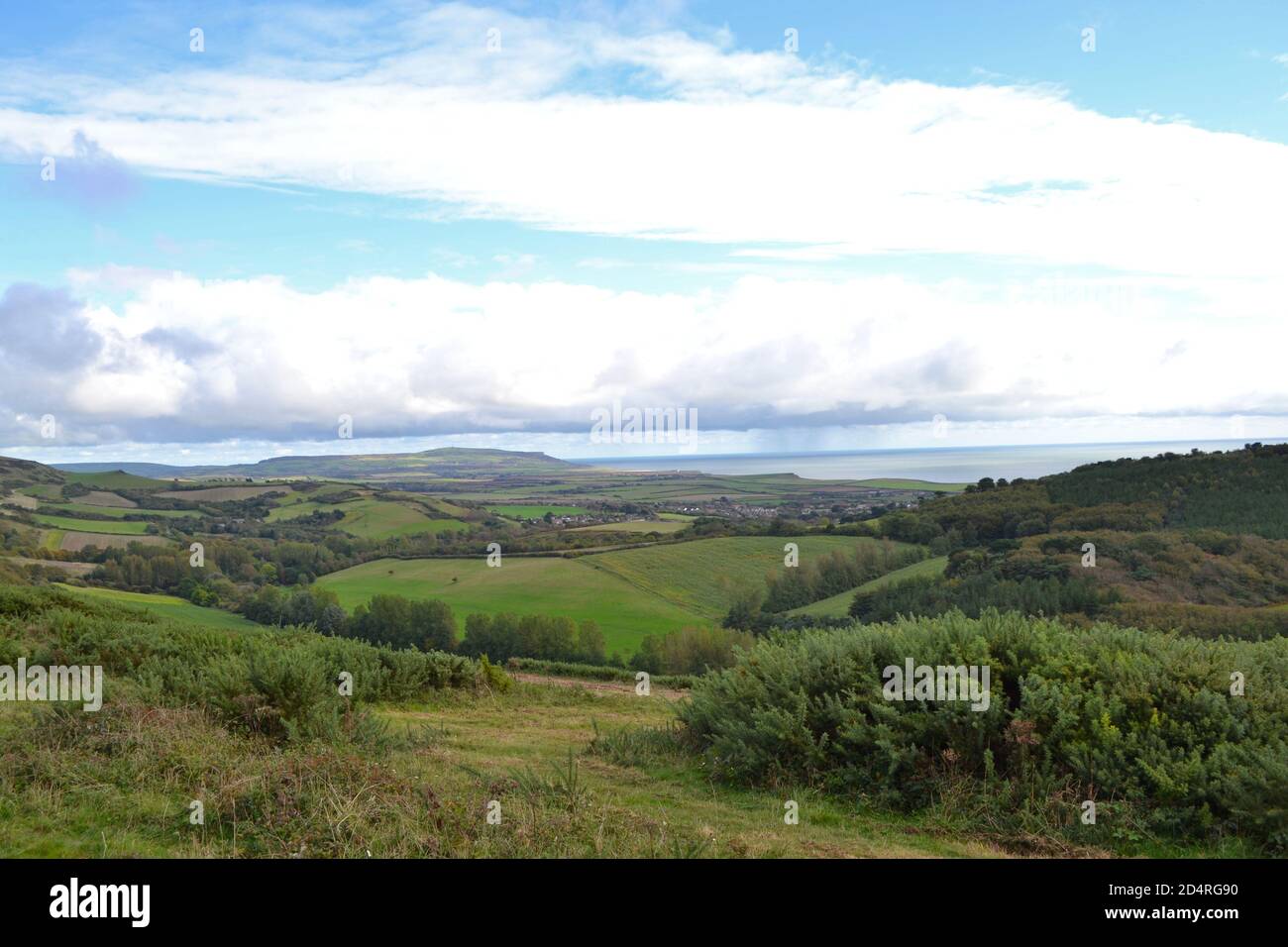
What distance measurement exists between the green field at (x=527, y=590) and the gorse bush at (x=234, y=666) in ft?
90.8

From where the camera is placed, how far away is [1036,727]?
807cm

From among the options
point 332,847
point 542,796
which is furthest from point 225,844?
point 542,796

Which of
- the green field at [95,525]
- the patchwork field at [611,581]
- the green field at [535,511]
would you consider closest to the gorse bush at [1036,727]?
the patchwork field at [611,581]

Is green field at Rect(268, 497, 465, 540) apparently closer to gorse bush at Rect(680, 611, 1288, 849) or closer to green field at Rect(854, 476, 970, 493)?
green field at Rect(854, 476, 970, 493)

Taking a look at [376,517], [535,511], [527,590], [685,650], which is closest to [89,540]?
[376,517]

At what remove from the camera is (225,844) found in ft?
19.5

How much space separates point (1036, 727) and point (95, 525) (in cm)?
7575

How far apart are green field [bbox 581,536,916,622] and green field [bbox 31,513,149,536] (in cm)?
3666

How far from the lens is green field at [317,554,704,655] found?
49.6m

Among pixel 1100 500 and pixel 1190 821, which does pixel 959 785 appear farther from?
pixel 1100 500

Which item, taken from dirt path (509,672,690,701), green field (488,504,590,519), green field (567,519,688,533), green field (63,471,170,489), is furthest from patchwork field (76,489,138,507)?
dirt path (509,672,690,701)

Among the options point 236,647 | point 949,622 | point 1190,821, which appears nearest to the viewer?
point 1190,821

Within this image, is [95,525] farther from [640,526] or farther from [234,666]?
[234,666]

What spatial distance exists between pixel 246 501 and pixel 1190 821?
283 ft
